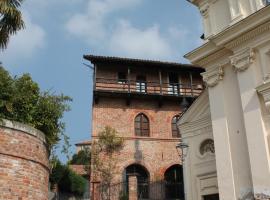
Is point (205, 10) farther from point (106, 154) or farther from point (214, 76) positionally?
point (106, 154)

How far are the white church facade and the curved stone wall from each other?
5.58 m

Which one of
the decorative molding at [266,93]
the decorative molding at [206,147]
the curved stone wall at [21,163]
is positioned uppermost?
the decorative molding at [266,93]

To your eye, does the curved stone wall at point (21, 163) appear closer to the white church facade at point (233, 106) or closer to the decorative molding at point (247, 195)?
the white church facade at point (233, 106)

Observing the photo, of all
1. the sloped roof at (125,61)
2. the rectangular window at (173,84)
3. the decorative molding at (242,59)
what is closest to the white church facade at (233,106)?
the decorative molding at (242,59)

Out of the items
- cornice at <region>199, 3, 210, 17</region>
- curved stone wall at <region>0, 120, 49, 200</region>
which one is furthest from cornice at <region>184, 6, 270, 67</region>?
curved stone wall at <region>0, 120, 49, 200</region>

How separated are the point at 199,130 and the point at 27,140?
6429mm

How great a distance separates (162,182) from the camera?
2402 cm

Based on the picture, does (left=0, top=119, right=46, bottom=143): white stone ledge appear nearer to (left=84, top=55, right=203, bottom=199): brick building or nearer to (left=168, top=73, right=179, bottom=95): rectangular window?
(left=84, top=55, right=203, bottom=199): brick building

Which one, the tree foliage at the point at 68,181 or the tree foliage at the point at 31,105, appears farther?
the tree foliage at the point at 68,181

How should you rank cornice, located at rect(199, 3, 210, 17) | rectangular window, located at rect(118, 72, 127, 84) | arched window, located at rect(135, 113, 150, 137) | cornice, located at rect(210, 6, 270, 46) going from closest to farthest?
cornice, located at rect(210, 6, 270, 46), cornice, located at rect(199, 3, 210, 17), arched window, located at rect(135, 113, 150, 137), rectangular window, located at rect(118, 72, 127, 84)

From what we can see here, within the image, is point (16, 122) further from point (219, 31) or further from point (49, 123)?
point (219, 31)

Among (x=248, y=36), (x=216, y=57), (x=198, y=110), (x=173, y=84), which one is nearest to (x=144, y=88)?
(x=173, y=84)

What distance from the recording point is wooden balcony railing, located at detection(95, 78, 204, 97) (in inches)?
1031

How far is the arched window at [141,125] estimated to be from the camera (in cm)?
2598
